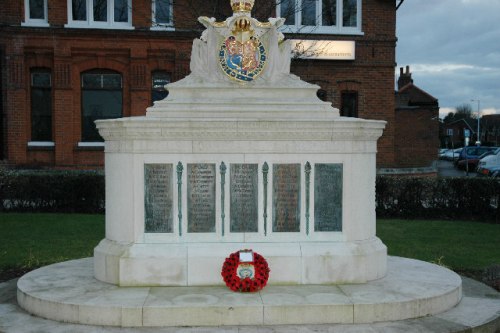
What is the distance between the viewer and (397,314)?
6535 millimetres

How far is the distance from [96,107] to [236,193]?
16.3m

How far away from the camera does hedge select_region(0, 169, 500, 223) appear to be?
16.3 metres

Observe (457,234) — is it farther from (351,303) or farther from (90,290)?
(90,290)

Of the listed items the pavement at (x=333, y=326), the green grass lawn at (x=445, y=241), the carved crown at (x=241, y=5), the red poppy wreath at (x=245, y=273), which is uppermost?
the carved crown at (x=241, y=5)

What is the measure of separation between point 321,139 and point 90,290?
3.45m

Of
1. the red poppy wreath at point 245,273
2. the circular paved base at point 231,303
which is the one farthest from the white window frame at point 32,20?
the red poppy wreath at point 245,273

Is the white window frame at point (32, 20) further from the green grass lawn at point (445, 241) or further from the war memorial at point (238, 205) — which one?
the war memorial at point (238, 205)

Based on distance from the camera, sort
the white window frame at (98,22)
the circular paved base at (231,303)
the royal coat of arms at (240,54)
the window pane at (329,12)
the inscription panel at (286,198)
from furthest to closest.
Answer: the window pane at (329,12) → the white window frame at (98,22) → the royal coat of arms at (240,54) → the inscription panel at (286,198) → the circular paved base at (231,303)

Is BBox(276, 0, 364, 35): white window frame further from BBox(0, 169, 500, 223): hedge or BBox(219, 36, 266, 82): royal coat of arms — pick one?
BBox(219, 36, 266, 82): royal coat of arms

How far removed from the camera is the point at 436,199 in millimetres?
16547

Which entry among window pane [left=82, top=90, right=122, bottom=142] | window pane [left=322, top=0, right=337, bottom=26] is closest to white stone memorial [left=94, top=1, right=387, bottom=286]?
window pane [left=82, top=90, right=122, bottom=142]

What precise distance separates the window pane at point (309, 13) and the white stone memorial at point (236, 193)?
52.7 feet

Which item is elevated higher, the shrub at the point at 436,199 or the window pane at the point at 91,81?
the window pane at the point at 91,81

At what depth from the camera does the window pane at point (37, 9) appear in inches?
870
